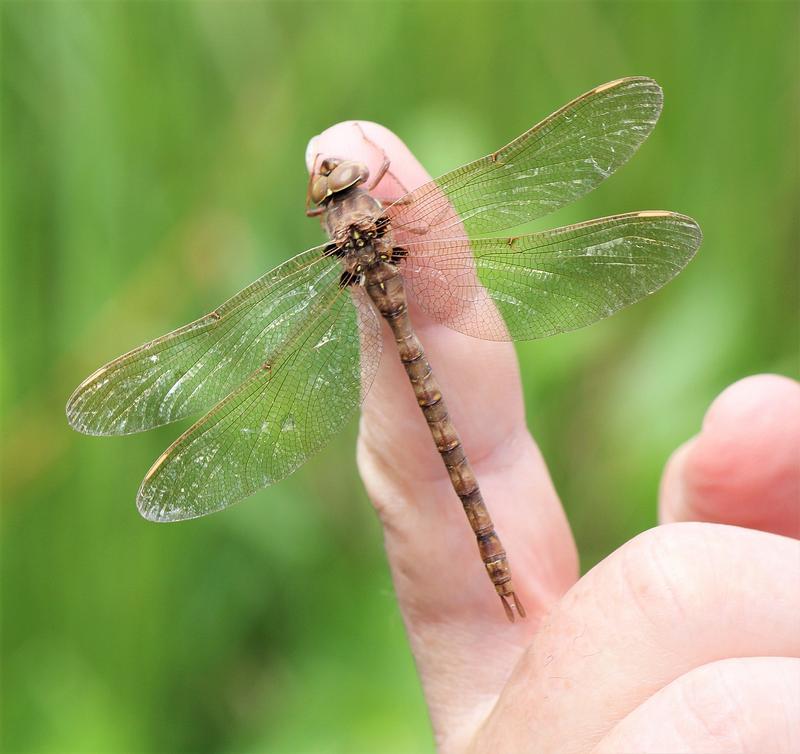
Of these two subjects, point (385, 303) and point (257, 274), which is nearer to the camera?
point (385, 303)

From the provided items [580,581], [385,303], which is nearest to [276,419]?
[385,303]

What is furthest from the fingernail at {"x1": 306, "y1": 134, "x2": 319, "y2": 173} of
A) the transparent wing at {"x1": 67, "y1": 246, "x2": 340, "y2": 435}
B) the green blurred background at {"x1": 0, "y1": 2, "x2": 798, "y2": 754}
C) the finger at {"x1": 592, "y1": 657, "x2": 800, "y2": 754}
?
the finger at {"x1": 592, "y1": 657, "x2": 800, "y2": 754}

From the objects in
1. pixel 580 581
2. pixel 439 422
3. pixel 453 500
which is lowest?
pixel 580 581

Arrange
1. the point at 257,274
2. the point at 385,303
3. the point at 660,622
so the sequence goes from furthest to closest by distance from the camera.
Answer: the point at 257,274 < the point at 385,303 < the point at 660,622

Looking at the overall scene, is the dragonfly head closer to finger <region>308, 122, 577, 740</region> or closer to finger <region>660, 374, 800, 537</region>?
finger <region>308, 122, 577, 740</region>

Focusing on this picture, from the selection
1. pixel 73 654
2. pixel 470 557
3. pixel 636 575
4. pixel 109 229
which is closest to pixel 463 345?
pixel 470 557

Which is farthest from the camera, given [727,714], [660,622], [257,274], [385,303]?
[257,274]

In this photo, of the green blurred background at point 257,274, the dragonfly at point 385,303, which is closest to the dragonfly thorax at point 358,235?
the dragonfly at point 385,303

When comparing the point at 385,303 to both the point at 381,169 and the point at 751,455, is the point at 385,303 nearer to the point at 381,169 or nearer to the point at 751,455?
the point at 381,169
